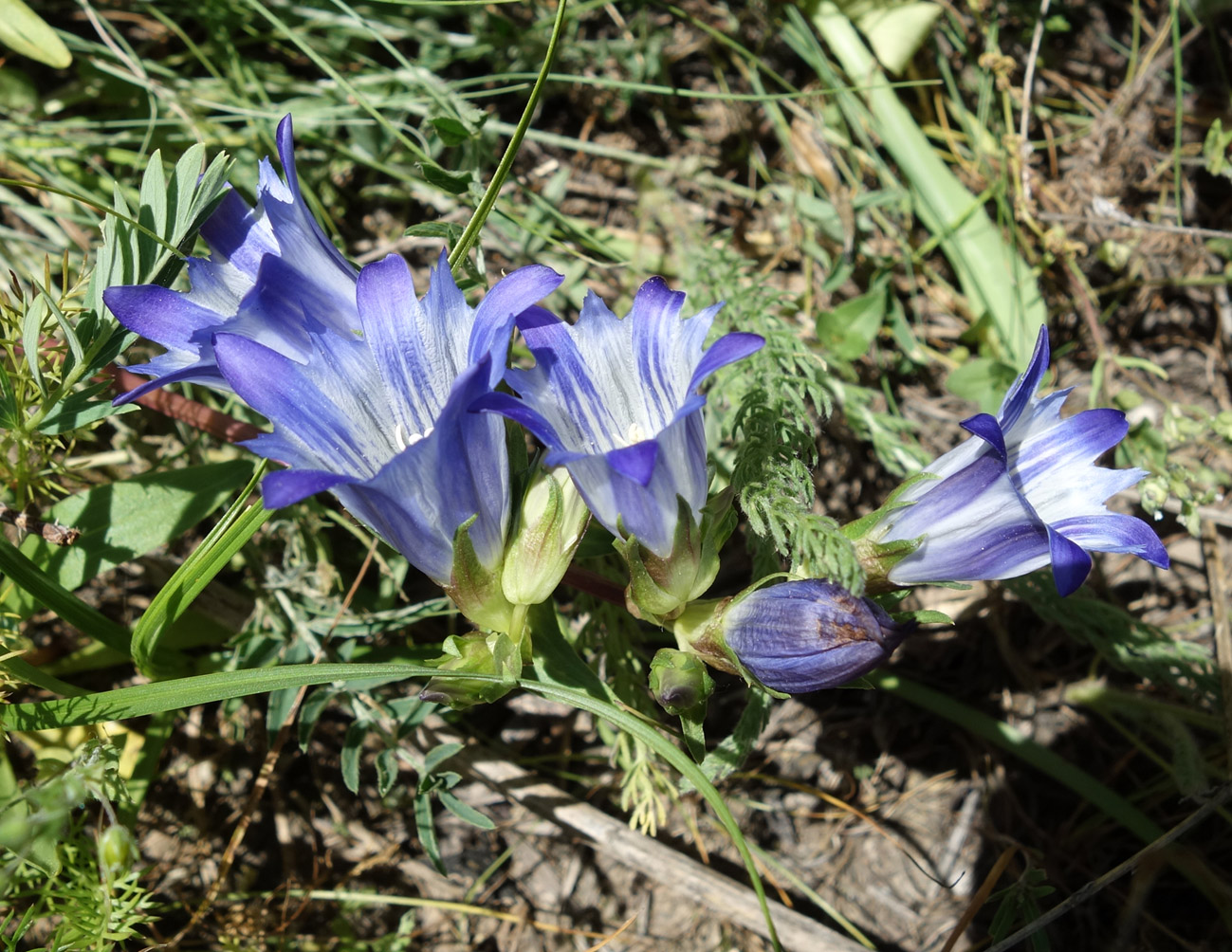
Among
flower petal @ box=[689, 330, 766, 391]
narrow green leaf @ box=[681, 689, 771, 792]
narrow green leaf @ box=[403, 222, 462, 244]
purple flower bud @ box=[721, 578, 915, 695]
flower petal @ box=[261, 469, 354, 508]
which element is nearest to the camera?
flower petal @ box=[261, 469, 354, 508]

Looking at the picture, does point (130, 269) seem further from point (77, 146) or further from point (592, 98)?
point (592, 98)

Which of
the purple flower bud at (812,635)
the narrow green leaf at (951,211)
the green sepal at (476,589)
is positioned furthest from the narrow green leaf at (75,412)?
the narrow green leaf at (951,211)

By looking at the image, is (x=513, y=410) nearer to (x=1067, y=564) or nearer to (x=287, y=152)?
(x=287, y=152)

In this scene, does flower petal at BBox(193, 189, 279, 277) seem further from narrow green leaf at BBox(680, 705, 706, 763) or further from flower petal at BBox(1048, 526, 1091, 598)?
flower petal at BBox(1048, 526, 1091, 598)

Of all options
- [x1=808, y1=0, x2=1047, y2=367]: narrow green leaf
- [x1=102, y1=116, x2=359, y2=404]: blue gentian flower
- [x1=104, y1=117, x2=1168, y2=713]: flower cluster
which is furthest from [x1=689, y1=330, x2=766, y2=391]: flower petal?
[x1=808, y1=0, x2=1047, y2=367]: narrow green leaf

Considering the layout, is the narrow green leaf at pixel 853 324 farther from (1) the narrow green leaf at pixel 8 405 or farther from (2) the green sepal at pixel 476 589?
(1) the narrow green leaf at pixel 8 405

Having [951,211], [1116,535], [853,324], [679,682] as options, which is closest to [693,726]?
[679,682]

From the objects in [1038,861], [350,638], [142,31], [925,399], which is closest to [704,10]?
[925,399]
